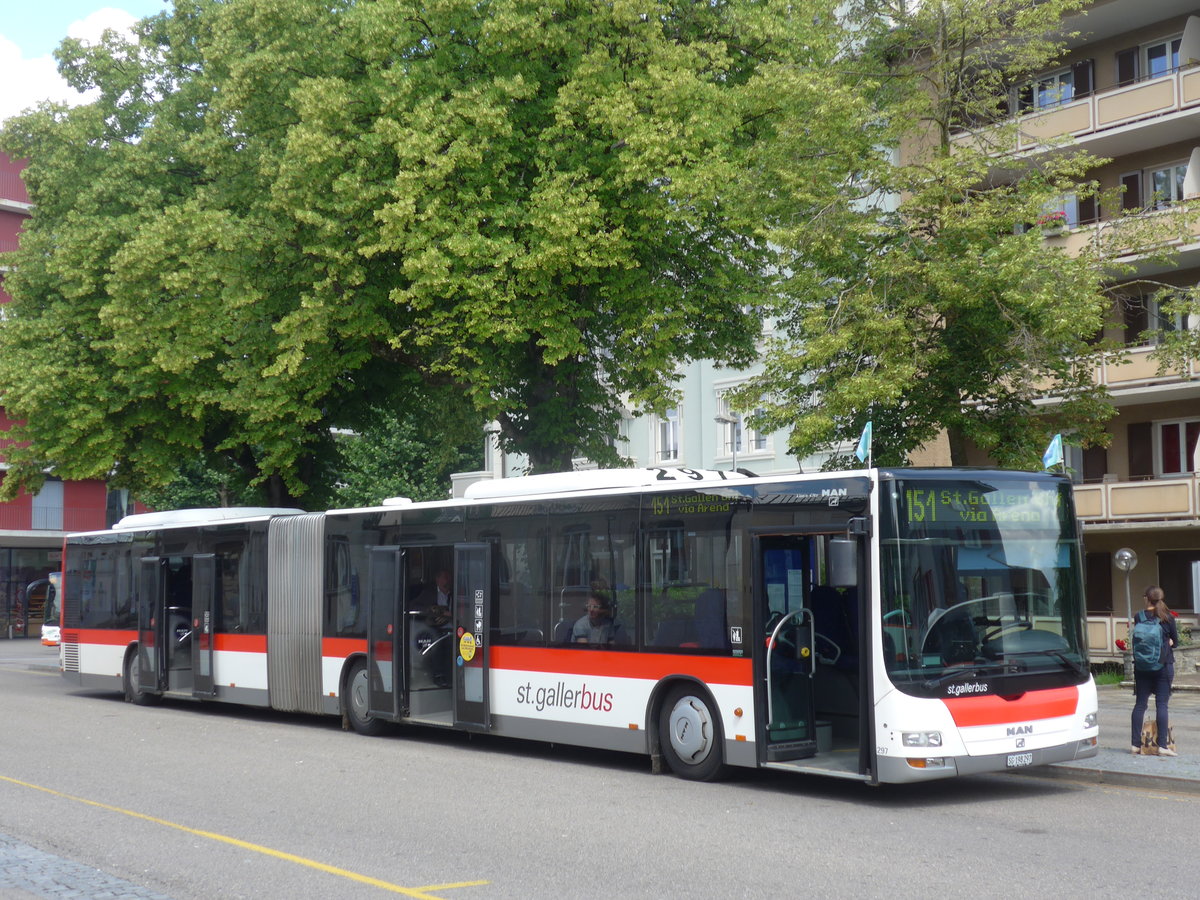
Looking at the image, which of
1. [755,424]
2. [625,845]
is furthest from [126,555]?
[625,845]

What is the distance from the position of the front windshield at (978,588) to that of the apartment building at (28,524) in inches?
1971

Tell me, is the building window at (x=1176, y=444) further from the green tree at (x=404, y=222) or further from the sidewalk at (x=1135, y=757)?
the green tree at (x=404, y=222)

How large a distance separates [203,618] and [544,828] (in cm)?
1261

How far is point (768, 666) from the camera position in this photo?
40.9 ft

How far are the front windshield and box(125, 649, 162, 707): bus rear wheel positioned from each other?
15.3 metres

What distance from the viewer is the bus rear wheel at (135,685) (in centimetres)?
2322

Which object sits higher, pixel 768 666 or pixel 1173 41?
pixel 1173 41

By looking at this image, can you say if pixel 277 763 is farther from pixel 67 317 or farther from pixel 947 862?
pixel 67 317

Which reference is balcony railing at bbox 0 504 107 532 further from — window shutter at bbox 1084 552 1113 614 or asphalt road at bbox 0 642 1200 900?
asphalt road at bbox 0 642 1200 900

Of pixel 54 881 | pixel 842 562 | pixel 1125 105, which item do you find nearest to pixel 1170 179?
pixel 1125 105

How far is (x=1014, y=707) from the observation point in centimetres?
1173

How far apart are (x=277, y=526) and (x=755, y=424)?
7.00 m

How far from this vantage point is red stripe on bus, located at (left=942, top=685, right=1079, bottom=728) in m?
11.5

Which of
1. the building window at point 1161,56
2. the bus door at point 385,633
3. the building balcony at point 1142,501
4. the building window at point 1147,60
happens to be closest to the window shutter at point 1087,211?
the building window at point 1147,60
